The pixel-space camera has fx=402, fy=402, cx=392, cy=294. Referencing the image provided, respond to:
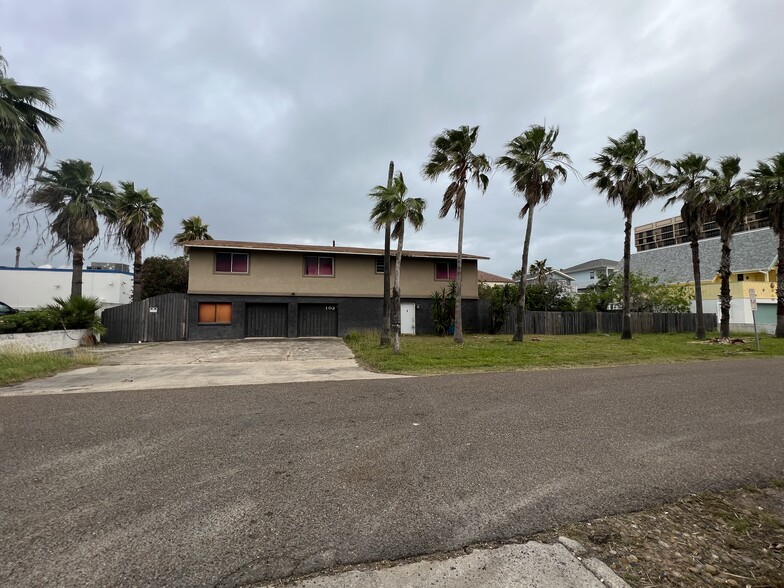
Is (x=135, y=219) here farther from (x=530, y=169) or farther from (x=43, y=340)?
(x=530, y=169)

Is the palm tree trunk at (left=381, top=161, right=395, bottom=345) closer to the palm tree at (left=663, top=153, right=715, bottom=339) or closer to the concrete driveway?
the concrete driveway

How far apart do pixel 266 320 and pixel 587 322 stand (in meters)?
20.5

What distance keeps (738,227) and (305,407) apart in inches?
1054

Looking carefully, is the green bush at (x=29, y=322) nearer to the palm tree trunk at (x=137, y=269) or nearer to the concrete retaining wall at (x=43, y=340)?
the concrete retaining wall at (x=43, y=340)

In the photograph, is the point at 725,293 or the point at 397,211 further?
the point at 725,293

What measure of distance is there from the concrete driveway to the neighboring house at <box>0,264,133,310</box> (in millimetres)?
20952

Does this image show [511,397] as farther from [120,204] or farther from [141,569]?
[120,204]

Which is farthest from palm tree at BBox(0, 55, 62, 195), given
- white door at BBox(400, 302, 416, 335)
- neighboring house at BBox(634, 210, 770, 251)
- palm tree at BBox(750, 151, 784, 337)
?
neighboring house at BBox(634, 210, 770, 251)

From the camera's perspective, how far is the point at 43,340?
14.9 meters

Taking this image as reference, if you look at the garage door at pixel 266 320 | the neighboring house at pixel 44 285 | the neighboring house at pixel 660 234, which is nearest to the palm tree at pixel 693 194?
the garage door at pixel 266 320

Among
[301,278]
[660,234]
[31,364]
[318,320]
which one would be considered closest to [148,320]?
[301,278]

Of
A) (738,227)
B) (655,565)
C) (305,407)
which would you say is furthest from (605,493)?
(738,227)

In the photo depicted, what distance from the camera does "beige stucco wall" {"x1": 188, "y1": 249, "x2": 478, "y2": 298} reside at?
2214cm

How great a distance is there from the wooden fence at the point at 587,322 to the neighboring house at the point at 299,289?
6.36ft
